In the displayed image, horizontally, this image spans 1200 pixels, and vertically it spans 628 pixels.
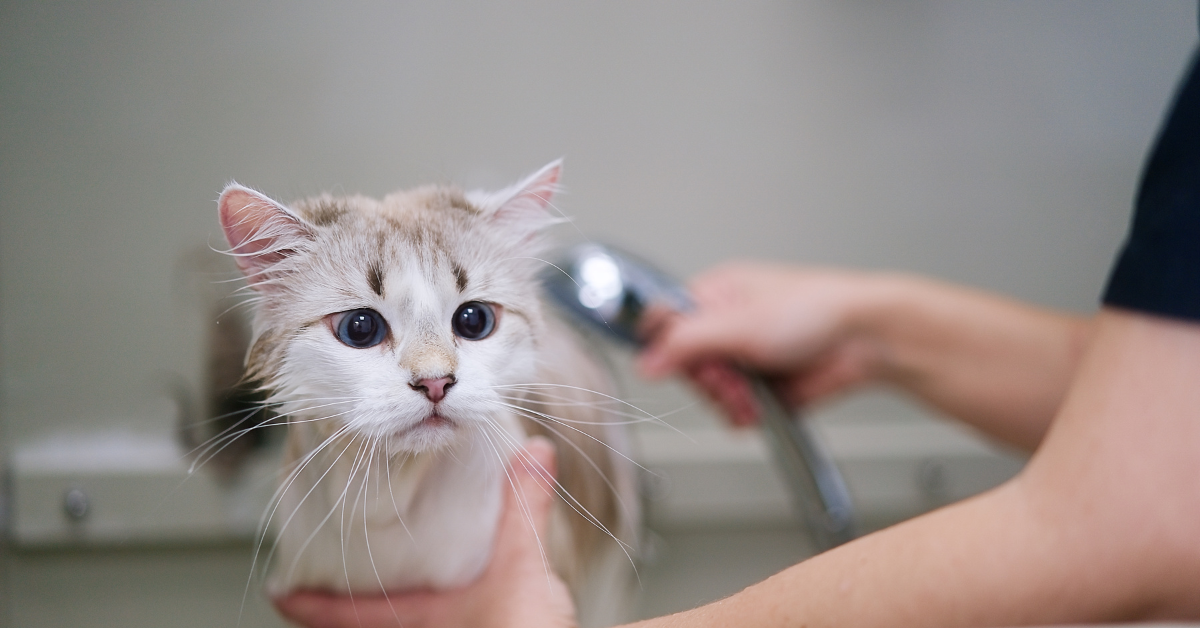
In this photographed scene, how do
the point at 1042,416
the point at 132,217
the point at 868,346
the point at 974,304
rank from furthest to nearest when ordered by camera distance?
the point at 868,346
the point at 974,304
the point at 1042,416
the point at 132,217

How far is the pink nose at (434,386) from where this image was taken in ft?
1.07

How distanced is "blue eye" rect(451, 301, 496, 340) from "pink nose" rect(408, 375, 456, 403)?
0.09 ft

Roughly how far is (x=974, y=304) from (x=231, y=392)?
82 cm

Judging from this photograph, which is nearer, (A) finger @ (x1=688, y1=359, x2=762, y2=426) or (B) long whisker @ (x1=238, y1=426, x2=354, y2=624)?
(B) long whisker @ (x1=238, y1=426, x2=354, y2=624)

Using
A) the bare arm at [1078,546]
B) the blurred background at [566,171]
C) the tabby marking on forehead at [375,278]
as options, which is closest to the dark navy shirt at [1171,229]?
the bare arm at [1078,546]

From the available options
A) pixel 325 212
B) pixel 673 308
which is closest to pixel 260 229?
pixel 325 212

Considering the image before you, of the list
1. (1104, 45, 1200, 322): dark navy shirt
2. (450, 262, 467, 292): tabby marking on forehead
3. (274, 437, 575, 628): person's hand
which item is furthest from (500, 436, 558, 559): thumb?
(1104, 45, 1200, 322): dark navy shirt

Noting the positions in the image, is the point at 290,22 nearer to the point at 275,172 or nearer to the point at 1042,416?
the point at 275,172

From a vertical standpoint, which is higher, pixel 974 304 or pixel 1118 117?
pixel 1118 117

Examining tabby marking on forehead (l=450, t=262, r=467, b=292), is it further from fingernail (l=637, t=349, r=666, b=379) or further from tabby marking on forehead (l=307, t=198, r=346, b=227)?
fingernail (l=637, t=349, r=666, b=379)

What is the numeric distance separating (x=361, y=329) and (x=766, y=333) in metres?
0.70

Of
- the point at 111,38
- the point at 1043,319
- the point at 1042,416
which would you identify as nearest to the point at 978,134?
the point at 1043,319

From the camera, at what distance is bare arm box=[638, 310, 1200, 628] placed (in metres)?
0.40

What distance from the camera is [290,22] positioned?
1.58 ft
